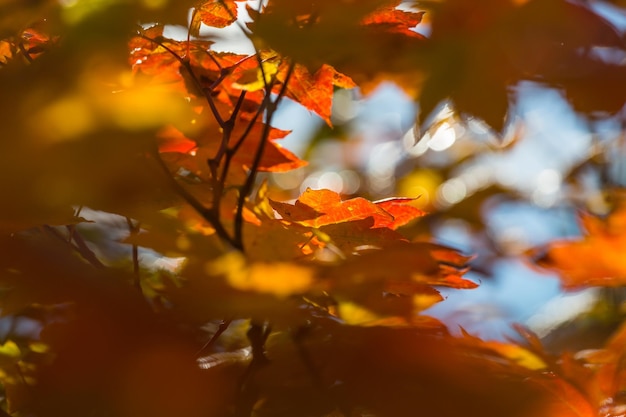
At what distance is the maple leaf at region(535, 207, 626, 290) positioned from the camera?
0.97 metres

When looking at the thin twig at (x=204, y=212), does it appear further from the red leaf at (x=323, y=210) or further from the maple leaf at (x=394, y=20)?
the maple leaf at (x=394, y=20)

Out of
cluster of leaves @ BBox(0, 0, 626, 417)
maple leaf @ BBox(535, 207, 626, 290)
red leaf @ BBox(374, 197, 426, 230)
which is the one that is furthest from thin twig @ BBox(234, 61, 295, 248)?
maple leaf @ BBox(535, 207, 626, 290)

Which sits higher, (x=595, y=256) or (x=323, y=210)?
(x=323, y=210)

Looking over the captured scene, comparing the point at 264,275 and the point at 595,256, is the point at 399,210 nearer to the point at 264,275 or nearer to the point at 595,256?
the point at 264,275

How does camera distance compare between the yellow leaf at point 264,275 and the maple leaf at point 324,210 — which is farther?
the maple leaf at point 324,210

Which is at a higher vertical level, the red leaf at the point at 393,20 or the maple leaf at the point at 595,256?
the red leaf at the point at 393,20

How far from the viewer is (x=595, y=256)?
0.98 metres

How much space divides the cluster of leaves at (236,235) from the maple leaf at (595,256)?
0.27 m

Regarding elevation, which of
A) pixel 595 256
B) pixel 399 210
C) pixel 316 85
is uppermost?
pixel 316 85

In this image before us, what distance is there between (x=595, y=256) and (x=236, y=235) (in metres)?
0.58

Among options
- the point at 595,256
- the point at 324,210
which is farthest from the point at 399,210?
the point at 595,256

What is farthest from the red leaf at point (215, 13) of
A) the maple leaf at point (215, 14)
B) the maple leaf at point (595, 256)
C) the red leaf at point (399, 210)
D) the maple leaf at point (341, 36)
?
the maple leaf at point (595, 256)

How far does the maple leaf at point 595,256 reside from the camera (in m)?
0.97

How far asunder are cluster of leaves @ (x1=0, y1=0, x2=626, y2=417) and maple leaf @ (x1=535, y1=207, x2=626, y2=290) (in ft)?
0.89
